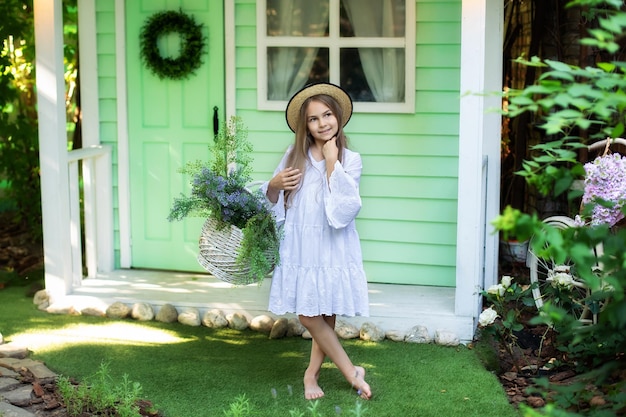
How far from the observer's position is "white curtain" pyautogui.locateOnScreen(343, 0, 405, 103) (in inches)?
235

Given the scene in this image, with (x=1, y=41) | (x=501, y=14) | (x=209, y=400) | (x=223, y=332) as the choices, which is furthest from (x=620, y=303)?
(x=1, y=41)

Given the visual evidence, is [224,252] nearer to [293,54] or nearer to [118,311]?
[118,311]

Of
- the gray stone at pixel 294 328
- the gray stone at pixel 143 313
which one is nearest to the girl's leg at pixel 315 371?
the gray stone at pixel 294 328

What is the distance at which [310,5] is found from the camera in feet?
19.9

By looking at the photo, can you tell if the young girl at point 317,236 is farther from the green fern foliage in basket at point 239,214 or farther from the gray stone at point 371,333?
the gray stone at point 371,333

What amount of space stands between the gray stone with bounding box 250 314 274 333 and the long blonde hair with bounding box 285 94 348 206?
1.34 meters

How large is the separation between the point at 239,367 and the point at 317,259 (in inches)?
37.3

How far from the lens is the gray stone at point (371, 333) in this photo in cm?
532

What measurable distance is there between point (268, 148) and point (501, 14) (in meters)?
1.79

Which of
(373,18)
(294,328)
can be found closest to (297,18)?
(373,18)

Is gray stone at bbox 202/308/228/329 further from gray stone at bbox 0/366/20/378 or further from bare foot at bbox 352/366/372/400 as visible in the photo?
bare foot at bbox 352/366/372/400

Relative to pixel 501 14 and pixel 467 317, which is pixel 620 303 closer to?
pixel 467 317

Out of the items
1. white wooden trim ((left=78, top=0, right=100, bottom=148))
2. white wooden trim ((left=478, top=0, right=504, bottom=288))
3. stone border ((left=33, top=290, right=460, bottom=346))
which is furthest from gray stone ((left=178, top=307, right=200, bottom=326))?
white wooden trim ((left=478, top=0, right=504, bottom=288))

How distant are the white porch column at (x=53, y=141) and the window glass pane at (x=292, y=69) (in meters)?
1.40
